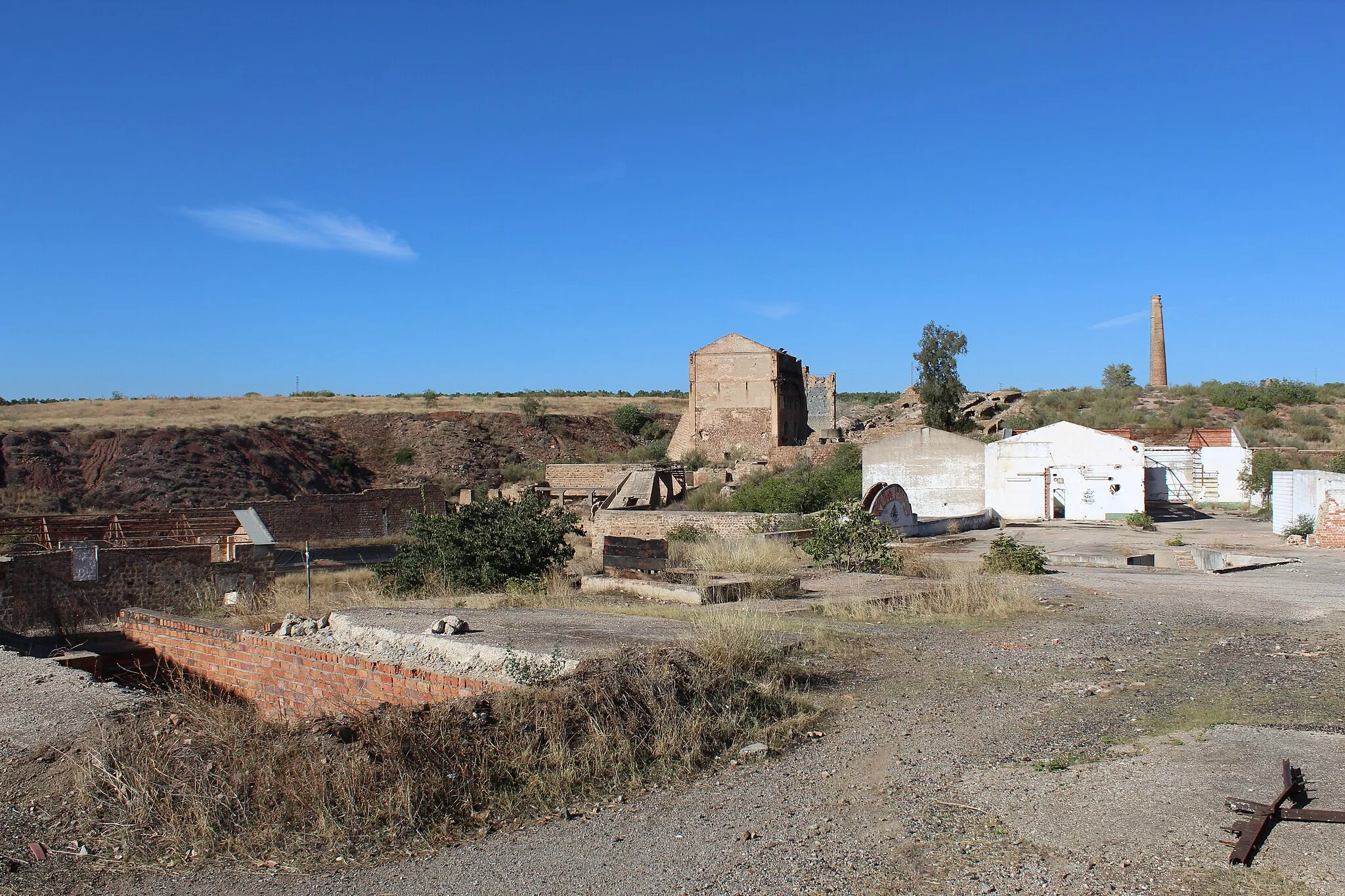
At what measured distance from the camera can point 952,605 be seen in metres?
11.7

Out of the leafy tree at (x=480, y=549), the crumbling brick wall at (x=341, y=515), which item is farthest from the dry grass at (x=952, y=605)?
the crumbling brick wall at (x=341, y=515)

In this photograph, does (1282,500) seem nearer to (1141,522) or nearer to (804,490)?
(1141,522)

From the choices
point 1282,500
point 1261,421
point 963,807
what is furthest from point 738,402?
point 963,807

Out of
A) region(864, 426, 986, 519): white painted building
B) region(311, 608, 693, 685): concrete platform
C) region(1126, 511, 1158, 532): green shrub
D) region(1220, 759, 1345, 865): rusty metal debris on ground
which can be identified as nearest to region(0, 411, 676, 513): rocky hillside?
region(864, 426, 986, 519): white painted building

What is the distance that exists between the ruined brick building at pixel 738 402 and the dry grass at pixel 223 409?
24928mm

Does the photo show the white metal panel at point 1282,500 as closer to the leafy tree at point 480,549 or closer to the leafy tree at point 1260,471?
the leafy tree at point 1260,471

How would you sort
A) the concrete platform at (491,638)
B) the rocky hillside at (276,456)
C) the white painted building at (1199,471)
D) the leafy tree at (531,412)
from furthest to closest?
the leafy tree at (531,412) → the rocky hillside at (276,456) → the white painted building at (1199,471) → the concrete platform at (491,638)

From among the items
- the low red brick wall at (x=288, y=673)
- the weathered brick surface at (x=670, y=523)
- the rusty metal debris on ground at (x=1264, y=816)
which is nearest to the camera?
the rusty metal debris on ground at (x=1264, y=816)

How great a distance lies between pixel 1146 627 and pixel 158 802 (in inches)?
370

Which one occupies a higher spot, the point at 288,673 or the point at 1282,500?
the point at 1282,500

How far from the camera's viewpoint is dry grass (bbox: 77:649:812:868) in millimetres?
4641

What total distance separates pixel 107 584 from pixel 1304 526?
24.6 metres

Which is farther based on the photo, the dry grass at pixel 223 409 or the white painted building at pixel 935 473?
the dry grass at pixel 223 409

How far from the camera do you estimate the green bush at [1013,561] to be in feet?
52.1
